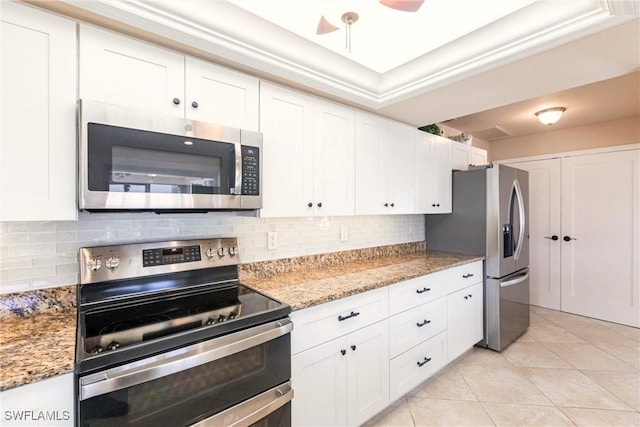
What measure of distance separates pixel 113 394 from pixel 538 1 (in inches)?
92.7

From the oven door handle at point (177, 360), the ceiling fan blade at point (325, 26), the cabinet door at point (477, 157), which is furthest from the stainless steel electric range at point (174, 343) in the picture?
the cabinet door at point (477, 157)

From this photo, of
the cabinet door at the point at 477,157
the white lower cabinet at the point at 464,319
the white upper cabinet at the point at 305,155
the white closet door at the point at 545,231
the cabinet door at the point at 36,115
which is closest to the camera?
the cabinet door at the point at 36,115

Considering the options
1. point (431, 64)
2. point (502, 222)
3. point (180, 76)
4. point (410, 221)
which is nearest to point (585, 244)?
point (502, 222)

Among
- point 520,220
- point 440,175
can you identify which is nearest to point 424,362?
point 440,175

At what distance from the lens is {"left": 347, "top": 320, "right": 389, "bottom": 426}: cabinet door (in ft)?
5.76

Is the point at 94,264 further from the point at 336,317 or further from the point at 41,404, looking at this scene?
the point at 336,317

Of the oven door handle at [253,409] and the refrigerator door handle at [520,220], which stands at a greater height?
the refrigerator door handle at [520,220]

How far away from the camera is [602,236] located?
12.4ft

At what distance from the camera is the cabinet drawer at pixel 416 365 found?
2.04m

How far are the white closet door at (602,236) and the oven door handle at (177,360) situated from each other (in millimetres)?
4332

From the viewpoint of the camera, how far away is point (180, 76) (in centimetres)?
148

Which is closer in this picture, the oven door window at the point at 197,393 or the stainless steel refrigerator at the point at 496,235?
the oven door window at the point at 197,393

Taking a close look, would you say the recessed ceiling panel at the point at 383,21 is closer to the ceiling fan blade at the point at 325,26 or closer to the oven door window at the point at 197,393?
the ceiling fan blade at the point at 325,26

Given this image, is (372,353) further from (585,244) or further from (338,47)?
(585,244)
